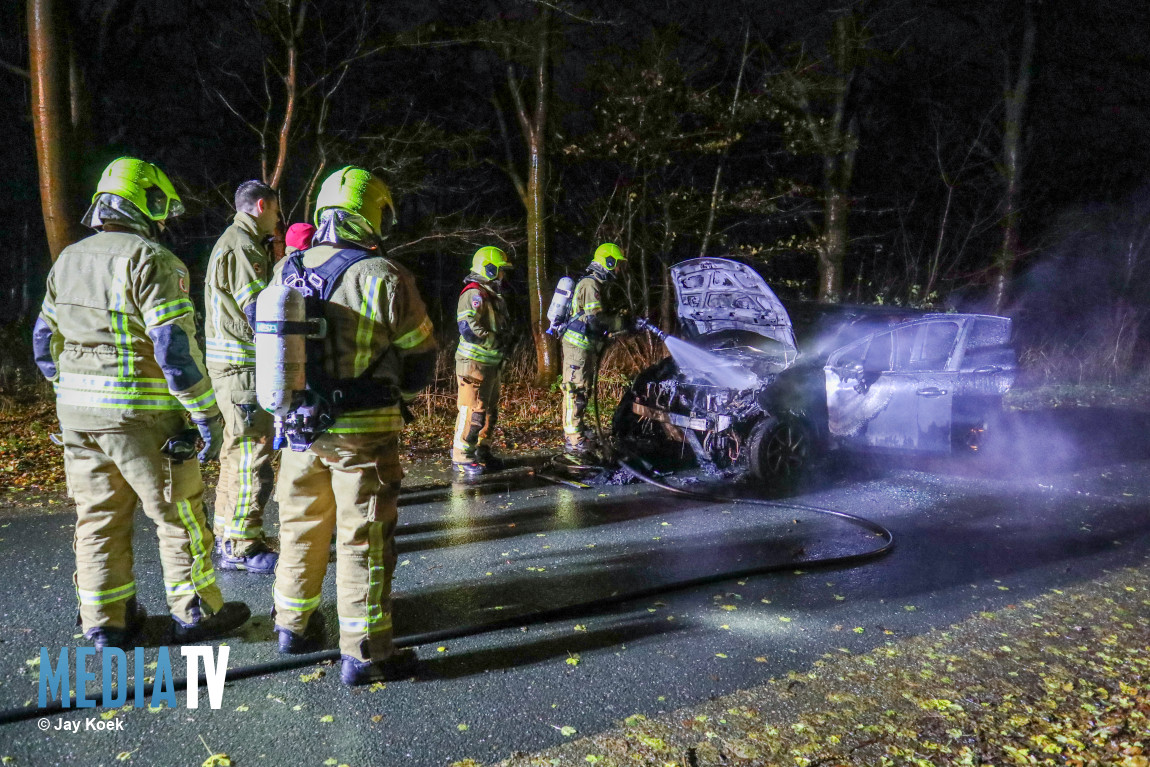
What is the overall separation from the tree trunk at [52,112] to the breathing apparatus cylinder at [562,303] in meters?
4.78

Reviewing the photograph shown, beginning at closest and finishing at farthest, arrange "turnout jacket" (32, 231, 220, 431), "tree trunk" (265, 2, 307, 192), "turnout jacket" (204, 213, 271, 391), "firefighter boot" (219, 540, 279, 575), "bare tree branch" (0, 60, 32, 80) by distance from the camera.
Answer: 1. "turnout jacket" (32, 231, 220, 431)
2. "turnout jacket" (204, 213, 271, 391)
3. "firefighter boot" (219, 540, 279, 575)
4. "bare tree branch" (0, 60, 32, 80)
5. "tree trunk" (265, 2, 307, 192)

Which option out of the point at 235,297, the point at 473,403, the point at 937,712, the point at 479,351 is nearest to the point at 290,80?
the point at 479,351

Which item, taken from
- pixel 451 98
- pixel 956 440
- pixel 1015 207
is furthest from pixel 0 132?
pixel 1015 207

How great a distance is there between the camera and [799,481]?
689 cm

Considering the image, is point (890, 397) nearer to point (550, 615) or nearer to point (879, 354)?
point (879, 354)

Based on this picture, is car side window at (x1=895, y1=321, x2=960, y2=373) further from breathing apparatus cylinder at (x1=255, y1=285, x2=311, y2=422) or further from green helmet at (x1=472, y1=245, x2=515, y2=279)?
breathing apparatus cylinder at (x1=255, y1=285, x2=311, y2=422)

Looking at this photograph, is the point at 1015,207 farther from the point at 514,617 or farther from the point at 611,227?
the point at 514,617

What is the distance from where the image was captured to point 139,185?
3.36m

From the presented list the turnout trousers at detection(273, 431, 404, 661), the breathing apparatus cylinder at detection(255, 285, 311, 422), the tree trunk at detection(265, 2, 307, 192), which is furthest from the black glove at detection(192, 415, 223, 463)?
the tree trunk at detection(265, 2, 307, 192)

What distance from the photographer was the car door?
673 cm

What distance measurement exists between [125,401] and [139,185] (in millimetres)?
974

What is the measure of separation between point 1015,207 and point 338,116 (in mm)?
14455

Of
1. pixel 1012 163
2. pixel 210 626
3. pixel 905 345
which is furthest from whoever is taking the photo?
pixel 1012 163
